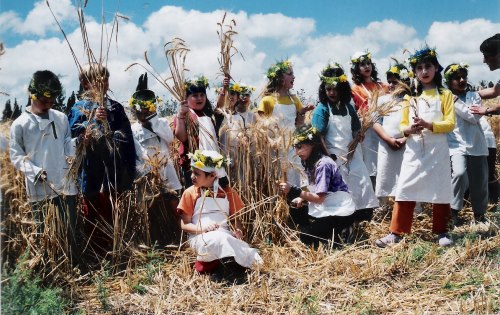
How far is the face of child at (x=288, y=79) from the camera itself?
482cm

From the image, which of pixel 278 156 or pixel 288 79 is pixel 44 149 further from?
pixel 288 79

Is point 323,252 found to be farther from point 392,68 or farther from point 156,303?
point 392,68

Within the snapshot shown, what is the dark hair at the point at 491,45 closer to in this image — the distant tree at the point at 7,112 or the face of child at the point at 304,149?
the face of child at the point at 304,149

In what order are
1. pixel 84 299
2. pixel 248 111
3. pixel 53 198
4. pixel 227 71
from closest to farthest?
pixel 84 299, pixel 53 198, pixel 227 71, pixel 248 111

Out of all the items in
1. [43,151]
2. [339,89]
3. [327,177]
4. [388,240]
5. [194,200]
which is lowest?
[388,240]

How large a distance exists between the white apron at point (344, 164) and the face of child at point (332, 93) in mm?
126

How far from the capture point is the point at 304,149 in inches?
162

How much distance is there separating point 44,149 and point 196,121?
46.1 inches

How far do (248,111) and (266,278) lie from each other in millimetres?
1868

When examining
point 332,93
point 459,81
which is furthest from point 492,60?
point 332,93

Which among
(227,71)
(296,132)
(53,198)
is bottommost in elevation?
(53,198)

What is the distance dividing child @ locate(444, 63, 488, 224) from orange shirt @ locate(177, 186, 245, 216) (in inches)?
76.7

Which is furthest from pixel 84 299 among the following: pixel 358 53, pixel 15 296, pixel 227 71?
pixel 358 53

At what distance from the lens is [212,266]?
3555mm
